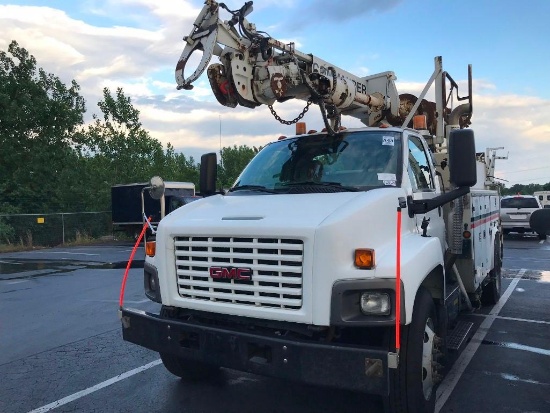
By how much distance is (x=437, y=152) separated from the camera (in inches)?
257

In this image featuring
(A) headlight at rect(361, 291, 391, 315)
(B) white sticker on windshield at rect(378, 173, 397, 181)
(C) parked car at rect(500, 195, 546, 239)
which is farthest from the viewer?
(C) parked car at rect(500, 195, 546, 239)

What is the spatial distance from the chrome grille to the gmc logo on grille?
0.02 m

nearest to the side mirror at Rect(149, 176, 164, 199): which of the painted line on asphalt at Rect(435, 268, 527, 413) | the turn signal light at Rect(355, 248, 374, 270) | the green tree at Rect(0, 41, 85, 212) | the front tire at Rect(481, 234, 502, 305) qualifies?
the turn signal light at Rect(355, 248, 374, 270)

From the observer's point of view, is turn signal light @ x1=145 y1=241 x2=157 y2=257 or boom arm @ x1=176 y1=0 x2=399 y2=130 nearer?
turn signal light @ x1=145 y1=241 x2=157 y2=257

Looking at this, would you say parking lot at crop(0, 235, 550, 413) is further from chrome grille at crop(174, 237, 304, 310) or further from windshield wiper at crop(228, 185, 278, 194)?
windshield wiper at crop(228, 185, 278, 194)

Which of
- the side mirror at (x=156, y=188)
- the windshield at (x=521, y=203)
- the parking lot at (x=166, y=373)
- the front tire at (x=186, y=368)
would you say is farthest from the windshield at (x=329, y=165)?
the windshield at (x=521, y=203)

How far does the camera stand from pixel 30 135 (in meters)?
27.9

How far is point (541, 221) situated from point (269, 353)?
2305 millimetres

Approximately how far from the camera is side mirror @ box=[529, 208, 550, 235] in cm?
386

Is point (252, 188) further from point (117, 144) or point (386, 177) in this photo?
point (117, 144)

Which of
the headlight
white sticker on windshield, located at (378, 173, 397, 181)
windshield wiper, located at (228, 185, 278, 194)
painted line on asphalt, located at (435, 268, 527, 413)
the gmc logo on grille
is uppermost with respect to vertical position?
white sticker on windshield, located at (378, 173, 397, 181)

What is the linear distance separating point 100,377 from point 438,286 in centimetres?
335

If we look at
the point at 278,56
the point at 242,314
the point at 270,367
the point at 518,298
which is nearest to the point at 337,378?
the point at 270,367

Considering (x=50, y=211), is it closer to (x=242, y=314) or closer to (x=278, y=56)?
(x=278, y=56)
